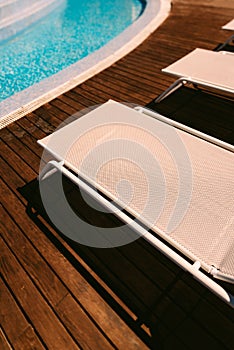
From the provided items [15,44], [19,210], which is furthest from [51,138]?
[15,44]

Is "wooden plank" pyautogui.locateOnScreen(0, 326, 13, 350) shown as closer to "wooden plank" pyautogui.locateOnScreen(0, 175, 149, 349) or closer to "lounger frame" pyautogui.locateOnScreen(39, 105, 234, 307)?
"wooden plank" pyautogui.locateOnScreen(0, 175, 149, 349)

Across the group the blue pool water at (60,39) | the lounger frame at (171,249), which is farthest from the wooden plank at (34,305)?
the blue pool water at (60,39)

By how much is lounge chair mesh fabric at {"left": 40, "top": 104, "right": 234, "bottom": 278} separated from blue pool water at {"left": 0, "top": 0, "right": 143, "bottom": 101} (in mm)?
3912

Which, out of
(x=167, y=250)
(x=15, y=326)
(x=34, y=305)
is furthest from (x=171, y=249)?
(x=15, y=326)

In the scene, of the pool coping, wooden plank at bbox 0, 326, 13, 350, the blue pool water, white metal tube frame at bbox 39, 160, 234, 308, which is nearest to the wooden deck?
wooden plank at bbox 0, 326, 13, 350

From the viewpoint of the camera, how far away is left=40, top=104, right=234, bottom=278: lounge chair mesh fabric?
2.15m

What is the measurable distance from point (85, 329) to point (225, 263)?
1311mm

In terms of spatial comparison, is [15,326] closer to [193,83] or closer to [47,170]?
[47,170]

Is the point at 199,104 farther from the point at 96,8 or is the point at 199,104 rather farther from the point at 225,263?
the point at 96,8

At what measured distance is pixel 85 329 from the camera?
7.80 feet

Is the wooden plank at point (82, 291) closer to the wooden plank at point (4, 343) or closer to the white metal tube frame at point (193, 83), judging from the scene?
the wooden plank at point (4, 343)

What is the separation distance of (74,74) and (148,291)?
4404mm

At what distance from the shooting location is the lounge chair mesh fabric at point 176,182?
7.07 ft

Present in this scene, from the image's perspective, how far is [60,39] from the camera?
8273 millimetres
